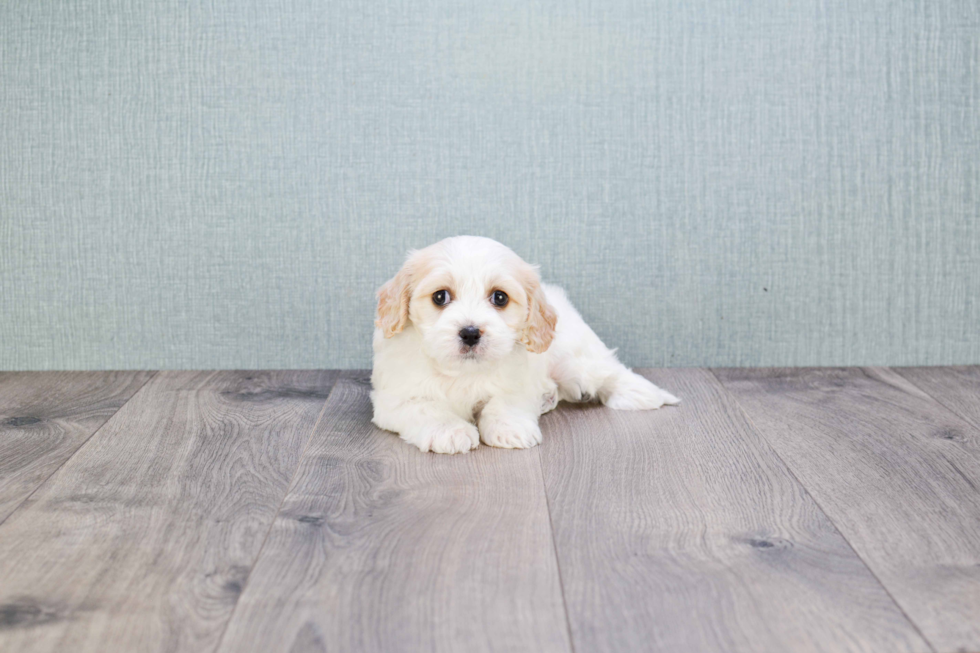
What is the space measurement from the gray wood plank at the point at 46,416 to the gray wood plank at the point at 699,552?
43.7 inches

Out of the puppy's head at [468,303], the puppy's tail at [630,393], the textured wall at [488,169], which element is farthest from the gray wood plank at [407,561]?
the textured wall at [488,169]

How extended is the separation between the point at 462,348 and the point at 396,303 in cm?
23

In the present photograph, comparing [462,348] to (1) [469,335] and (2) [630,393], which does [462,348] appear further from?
(2) [630,393]

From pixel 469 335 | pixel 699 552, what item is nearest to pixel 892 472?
pixel 699 552

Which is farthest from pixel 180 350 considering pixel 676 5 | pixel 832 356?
pixel 832 356

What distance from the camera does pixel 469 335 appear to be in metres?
1.92

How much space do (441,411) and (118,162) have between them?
135cm

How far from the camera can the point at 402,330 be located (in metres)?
2.10

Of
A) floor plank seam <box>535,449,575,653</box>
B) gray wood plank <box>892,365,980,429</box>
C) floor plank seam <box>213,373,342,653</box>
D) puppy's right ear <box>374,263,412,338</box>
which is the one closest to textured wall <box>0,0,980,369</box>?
gray wood plank <box>892,365,980,429</box>

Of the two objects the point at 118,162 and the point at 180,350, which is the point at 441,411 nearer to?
the point at 180,350

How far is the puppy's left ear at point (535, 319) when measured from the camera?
81.0 inches

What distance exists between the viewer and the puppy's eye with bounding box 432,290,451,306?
2010 millimetres

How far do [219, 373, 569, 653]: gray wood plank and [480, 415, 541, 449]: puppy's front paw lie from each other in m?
0.03

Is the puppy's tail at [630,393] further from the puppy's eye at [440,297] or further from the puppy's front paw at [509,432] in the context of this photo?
the puppy's eye at [440,297]
